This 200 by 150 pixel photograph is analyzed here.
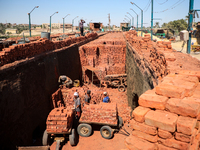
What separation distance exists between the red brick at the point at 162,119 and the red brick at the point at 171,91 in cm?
47

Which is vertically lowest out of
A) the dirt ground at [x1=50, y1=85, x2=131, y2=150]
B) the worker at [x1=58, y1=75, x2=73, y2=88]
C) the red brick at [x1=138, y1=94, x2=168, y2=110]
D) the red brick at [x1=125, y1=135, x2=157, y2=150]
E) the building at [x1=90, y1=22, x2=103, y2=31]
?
the dirt ground at [x1=50, y1=85, x2=131, y2=150]

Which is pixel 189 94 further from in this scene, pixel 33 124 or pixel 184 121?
pixel 33 124

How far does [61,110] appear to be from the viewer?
24.0ft

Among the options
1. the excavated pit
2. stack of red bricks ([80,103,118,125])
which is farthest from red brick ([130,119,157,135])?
stack of red bricks ([80,103,118,125])

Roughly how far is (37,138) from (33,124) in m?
0.86

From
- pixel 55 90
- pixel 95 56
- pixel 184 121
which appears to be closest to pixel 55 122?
pixel 55 90

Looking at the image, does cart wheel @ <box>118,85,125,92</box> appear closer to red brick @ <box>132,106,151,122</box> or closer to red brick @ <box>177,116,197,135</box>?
red brick @ <box>132,106,151,122</box>

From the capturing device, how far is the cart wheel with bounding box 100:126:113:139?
7692 millimetres

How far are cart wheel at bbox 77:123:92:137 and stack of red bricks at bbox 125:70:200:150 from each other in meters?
5.10

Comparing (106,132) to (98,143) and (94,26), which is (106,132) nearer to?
(98,143)

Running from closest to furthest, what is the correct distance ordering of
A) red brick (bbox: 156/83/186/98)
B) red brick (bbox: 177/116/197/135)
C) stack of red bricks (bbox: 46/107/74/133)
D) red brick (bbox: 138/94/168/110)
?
1. red brick (bbox: 177/116/197/135)
2. red brick (bbox: 138/94/168/110)
3. red brick (bbox: 156/83/186/98)
4. stack of red bricks (bbox: 46/107/74/133)

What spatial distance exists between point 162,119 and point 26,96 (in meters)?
6.91

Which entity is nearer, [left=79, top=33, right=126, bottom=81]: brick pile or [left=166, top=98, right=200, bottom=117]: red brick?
[left=166, top=98, right=200, bottom=117]: red brick

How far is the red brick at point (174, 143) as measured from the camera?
2.56 meters
